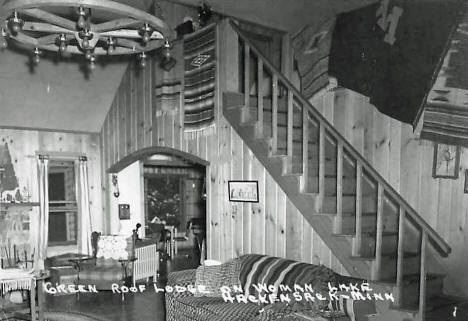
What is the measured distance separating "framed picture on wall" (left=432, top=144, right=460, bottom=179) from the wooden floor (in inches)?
130

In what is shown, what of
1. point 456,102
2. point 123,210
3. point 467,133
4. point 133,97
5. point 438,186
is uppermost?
point 133,97

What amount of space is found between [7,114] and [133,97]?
1.79 m

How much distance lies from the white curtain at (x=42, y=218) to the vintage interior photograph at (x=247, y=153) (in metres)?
0.03

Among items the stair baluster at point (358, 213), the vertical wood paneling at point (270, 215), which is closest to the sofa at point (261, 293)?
the vertical wood paneling at point (270, 215)

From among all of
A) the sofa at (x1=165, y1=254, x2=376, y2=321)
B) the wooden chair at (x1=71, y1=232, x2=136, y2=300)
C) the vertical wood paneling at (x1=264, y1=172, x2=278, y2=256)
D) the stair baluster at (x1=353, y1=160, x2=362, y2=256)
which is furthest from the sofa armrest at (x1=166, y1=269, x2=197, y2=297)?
the wooden chair at (x1=71, y1=232, x2=136, y2=300)

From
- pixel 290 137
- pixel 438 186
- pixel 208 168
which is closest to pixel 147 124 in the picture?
pixel 208 168

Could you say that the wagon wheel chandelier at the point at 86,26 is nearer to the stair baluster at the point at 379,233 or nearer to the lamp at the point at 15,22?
the lamp at the point at 15,22

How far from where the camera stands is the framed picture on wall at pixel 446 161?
12.3 feet

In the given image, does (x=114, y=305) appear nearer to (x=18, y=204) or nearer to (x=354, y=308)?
(x=18, y=204)

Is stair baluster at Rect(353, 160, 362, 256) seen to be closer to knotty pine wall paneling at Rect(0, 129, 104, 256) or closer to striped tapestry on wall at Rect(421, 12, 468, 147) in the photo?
striped tapestry on wall at Rect(421, 12, 468, 147)

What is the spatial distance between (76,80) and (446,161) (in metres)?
5.01

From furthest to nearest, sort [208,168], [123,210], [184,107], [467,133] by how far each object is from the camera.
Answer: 1. [123,210]
2. [184,107]
3. [208,168]
4. [467,133]

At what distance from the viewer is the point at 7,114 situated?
6.12 meters

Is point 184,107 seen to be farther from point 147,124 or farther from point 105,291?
point 105,291
